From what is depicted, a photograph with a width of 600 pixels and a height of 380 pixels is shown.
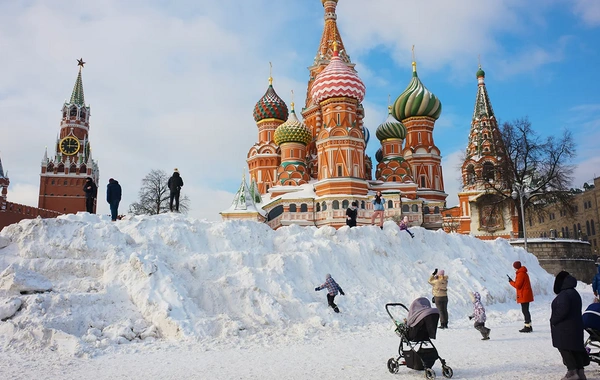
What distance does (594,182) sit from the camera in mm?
49625

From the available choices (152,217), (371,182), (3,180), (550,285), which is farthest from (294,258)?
(3,180)

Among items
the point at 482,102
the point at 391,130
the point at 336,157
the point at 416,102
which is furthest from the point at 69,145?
the point at 482,102

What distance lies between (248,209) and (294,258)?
20605 millimetres

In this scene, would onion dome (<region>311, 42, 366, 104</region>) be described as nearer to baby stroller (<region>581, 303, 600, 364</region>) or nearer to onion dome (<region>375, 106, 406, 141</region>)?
onion dome (<region>375, 106, 406, 141</region>)

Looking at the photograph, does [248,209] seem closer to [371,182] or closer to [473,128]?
[371,182]

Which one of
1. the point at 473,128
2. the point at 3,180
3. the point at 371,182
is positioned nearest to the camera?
the point at 371,182

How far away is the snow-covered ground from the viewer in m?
6.69

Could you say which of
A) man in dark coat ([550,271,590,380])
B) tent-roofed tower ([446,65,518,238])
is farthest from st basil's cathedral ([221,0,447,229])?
man in dark coat ([550,271,590,380])

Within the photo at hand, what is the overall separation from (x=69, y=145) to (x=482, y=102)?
49.8 m

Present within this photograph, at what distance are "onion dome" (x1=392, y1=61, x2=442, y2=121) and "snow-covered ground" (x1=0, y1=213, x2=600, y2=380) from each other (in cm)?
2836

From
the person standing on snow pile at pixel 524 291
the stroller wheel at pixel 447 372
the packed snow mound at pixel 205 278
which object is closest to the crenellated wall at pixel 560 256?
the packed snow mound at pixel 205 278

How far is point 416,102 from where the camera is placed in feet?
137

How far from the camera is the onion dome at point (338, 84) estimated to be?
36.1 metres

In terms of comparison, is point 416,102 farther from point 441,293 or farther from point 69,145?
point 69,145
